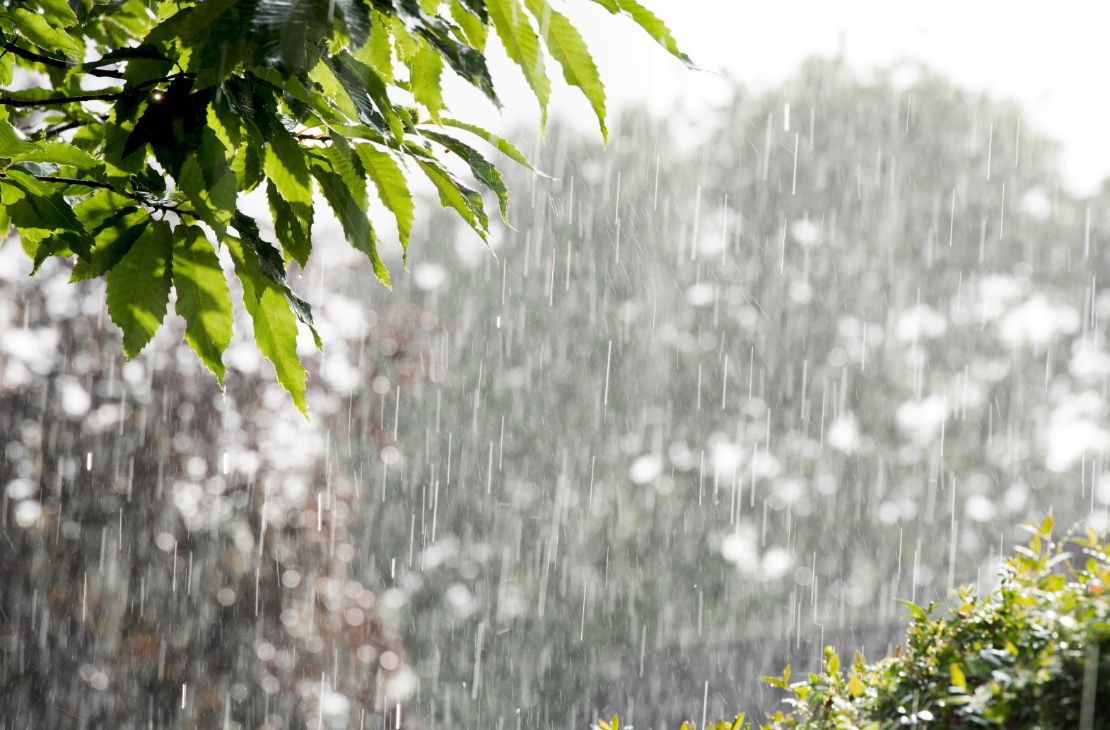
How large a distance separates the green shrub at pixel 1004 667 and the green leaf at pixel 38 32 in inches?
65.7

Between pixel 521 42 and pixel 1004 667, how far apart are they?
1145mm

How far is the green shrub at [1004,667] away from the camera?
124 cm

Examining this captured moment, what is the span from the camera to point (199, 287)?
111cm

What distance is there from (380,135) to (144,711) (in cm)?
621

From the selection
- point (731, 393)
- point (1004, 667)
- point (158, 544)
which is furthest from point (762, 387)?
point (1004, 667)

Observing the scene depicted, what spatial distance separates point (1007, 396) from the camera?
1644 cm

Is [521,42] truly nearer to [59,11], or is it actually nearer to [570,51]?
[570,51]

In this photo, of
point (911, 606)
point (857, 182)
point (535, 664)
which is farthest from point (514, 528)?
point (911, 606)

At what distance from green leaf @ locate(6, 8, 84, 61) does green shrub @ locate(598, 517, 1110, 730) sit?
167 centimetres

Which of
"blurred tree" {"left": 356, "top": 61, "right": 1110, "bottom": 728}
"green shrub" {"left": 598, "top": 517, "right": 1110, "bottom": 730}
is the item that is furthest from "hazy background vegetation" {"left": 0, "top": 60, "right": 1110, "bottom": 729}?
"green shrub" {"left": 598, "top": 517, "right": 1110, "bottom": 730}

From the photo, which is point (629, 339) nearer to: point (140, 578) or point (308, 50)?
point (140, 578)

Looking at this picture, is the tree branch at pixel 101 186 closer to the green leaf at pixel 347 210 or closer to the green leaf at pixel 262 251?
the green leaf at pixel 262 251

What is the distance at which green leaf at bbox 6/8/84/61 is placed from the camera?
1390 millimetres

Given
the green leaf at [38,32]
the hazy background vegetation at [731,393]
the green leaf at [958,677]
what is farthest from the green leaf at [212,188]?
the hazy background vegetation at [731,393]
